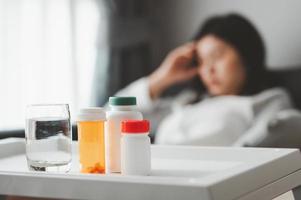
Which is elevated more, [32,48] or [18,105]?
[32,48]

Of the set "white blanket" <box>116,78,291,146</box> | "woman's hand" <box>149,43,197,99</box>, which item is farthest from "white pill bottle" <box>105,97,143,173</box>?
"woman's hand" <box>149,43,197,99</box>

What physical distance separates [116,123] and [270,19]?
5.42 ft

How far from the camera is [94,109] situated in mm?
971

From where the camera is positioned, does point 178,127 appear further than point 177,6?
No

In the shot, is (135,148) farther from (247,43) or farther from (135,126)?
(247,43)

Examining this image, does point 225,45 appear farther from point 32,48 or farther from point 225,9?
point 32,48

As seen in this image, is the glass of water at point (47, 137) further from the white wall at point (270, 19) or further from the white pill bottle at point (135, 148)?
the white wall at point (270, 19)

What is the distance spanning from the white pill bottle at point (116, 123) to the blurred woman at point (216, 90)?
51.6 inches

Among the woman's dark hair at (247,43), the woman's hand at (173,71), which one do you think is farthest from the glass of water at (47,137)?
the woman's hand at (173,71)

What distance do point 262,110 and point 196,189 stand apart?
171cm

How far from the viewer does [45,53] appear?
283cm

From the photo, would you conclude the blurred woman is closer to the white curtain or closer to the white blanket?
the white blanket

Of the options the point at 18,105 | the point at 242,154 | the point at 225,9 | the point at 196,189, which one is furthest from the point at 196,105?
the point at 196,189

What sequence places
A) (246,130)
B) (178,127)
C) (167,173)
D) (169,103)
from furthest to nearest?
(169,103), (178,127), (246,130), (167,173)
